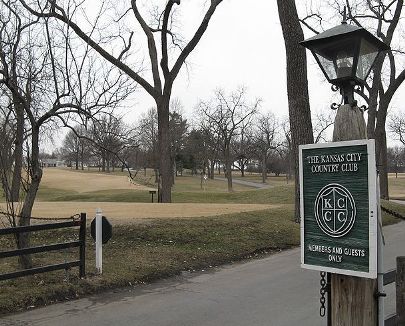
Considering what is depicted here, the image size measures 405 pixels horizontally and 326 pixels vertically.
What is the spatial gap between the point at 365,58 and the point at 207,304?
4.55m

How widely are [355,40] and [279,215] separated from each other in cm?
1308

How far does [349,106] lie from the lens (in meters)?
4.19

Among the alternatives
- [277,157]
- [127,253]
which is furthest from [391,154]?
[127,253]

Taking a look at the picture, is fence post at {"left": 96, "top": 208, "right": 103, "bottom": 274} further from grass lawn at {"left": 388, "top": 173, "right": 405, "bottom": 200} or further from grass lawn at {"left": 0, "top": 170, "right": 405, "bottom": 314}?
grass lawn at {"left": 388, "top": 173, "right": 405, "bottom": 200}

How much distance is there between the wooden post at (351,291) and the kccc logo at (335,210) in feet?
1.34

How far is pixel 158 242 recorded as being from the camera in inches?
462

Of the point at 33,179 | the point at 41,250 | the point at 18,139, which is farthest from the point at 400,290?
the point at 18,139

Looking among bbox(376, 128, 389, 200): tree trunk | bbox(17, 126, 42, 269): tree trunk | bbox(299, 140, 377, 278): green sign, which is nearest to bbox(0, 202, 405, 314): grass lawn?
bbox(17, 126, 42, 269): tree trunk

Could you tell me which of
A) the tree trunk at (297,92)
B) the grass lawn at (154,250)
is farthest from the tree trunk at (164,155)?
the tree trunk at (297,92)

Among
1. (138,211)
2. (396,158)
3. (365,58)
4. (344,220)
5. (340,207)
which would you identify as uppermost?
(396,158)

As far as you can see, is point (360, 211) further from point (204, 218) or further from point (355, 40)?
point (204, 218)

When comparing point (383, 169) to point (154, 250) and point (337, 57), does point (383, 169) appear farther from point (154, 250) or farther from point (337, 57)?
point (337, 57)

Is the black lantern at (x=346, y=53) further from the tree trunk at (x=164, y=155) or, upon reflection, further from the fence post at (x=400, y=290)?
the tree trunk at (x=164, y=155)

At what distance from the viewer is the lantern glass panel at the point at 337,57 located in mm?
4250
